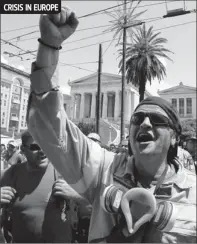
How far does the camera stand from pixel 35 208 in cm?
247

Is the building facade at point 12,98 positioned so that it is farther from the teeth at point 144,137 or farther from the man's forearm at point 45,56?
the man's forearm at point 45,56

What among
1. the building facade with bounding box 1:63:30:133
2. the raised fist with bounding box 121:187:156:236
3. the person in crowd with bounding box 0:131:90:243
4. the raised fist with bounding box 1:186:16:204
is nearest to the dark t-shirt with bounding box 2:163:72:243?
the person in crowd with bounding box 0:131:90:243

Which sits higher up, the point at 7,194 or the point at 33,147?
the point at 33,147

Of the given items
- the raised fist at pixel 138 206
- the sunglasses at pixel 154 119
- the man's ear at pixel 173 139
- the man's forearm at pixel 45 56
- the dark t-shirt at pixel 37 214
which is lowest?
the dark t-shirt at pixel 37 214

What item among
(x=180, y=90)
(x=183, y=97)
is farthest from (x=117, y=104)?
(x=183, y=97)

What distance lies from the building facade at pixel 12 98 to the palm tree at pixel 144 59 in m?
32.2

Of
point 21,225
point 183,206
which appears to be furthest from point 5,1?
point 21,225

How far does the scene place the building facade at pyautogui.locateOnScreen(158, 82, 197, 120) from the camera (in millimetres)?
58438

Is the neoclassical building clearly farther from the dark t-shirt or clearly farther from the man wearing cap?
the man wearing cap

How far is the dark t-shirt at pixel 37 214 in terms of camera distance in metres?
2.40

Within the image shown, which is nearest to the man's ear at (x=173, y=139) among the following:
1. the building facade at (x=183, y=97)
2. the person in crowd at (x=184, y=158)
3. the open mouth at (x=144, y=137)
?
the open mouth at (x=144, y=137)

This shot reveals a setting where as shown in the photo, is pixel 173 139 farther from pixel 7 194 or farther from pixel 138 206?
pixel 7 194

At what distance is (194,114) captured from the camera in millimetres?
57906

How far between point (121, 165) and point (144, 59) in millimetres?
25093
